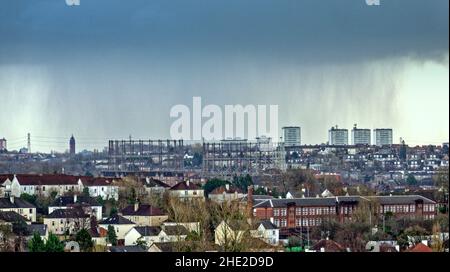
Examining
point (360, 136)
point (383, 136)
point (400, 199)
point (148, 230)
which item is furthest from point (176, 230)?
point (383, 136)

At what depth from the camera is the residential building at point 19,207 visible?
22509 millimetres

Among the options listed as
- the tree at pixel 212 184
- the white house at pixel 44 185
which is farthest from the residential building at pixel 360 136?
the white house at pixel 44 185

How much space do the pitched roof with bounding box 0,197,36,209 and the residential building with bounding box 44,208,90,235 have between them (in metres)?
0.75

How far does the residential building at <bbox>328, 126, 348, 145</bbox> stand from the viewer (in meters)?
A: 25.5

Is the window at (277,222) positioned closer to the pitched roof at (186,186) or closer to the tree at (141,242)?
the tree at (141,242)

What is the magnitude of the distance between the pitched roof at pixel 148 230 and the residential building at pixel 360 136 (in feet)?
25.2

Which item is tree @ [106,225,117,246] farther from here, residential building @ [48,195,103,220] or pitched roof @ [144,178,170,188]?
pitched roof @ [144,178,170,188]

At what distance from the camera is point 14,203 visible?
23359mm

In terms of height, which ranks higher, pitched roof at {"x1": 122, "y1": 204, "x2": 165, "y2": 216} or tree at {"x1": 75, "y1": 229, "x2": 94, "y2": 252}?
pitched roof at {"x1": 122, "y1": 204, "x2": 165, "y2": 216}

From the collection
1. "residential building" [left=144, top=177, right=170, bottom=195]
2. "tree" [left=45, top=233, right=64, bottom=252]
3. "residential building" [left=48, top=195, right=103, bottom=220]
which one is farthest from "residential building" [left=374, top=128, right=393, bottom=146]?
"tree" [left=45, top=233, right=64, bottom=252]

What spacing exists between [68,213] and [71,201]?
3.06m
